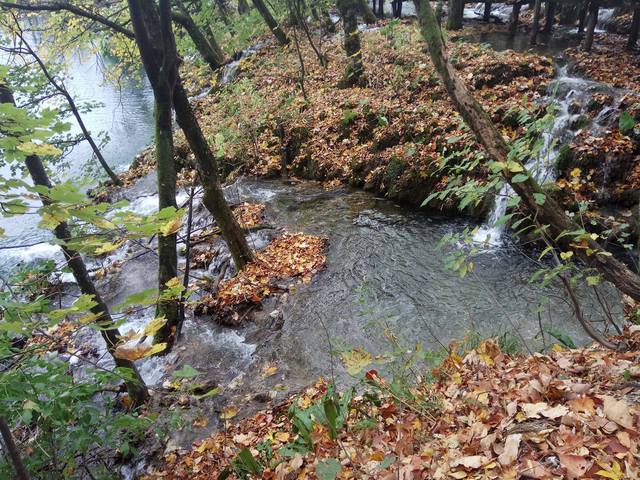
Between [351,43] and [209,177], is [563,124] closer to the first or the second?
[209,177]

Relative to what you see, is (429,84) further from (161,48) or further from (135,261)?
(135,261)

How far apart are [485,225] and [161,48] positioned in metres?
6.77

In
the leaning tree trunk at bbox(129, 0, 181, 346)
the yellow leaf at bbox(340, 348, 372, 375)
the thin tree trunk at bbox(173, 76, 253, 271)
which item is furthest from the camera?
the thin tree trunk at bbox(173, 76, 253, 271)

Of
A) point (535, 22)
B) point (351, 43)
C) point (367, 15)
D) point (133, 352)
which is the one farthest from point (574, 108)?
point (367, 15)

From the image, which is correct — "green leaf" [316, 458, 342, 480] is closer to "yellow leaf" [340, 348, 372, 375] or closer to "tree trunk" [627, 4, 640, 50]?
"yellow leaf" [340, 348, 372, 375]

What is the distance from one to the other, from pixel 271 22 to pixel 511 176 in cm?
1741

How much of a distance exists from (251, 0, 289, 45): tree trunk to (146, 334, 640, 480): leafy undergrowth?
17.5m

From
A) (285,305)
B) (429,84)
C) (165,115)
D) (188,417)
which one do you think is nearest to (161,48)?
(165,115)

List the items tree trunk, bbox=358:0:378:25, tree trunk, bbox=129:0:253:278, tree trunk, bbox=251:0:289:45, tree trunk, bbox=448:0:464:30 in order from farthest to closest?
tree trunk, bbox=358:0:378:25, tree trunk, bbox=448:0:464:30, tree trunk, bbox=251:0:289:45, tree trunk, bbox=129:0:253:278

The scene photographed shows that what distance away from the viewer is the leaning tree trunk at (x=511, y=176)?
337 cm

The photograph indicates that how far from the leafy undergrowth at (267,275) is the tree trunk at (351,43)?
743 cm

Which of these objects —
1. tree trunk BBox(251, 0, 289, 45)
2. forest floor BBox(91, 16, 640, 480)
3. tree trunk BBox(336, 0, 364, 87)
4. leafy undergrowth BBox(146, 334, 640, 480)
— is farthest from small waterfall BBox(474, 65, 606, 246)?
tree trunk BBox(251, 0, 289, 45)

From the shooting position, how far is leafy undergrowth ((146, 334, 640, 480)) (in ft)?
6.98

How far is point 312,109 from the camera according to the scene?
43.2 ft
